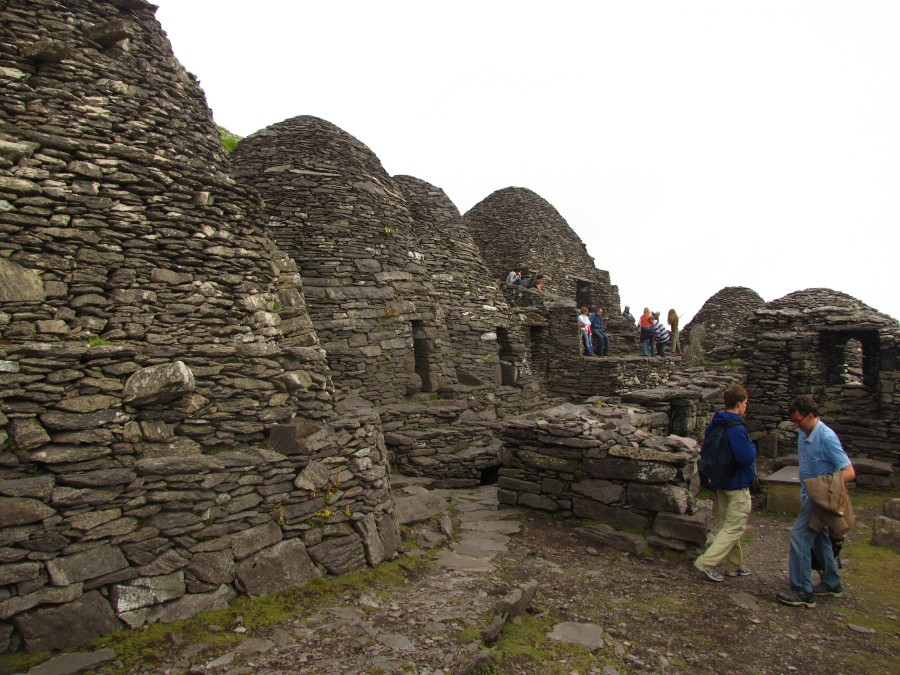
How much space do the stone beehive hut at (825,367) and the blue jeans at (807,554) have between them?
25.5 feet

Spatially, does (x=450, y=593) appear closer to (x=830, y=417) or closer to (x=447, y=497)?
(x=447, y=497)

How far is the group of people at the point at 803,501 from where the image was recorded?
226 inches

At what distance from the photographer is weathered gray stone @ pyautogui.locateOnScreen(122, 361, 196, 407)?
5.27m

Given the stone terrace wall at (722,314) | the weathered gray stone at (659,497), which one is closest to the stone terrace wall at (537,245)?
the stone terrace wall at (722,314)

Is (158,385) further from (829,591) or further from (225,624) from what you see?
(829,591)

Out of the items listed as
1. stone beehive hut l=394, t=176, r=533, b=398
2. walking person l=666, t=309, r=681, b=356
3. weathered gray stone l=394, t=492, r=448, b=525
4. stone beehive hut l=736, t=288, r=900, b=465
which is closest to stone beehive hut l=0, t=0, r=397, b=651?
weathered gray stone l=394, t=492, r=448, b=525

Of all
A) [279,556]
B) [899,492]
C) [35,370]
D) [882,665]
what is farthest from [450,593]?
[899,492]

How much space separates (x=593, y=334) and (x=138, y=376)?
20138 millimetres

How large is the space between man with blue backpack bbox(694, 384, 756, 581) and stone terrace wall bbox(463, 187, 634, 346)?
792 inches

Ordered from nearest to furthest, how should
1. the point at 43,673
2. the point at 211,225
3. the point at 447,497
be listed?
the point at 43,673, the point at 211,225, the point at 447,497

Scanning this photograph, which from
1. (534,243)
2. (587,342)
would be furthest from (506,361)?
(534,243)

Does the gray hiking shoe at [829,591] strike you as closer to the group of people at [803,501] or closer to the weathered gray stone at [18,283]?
the group of people at [803,501]

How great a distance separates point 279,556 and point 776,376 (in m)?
13.4

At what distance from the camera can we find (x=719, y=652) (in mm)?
4840
